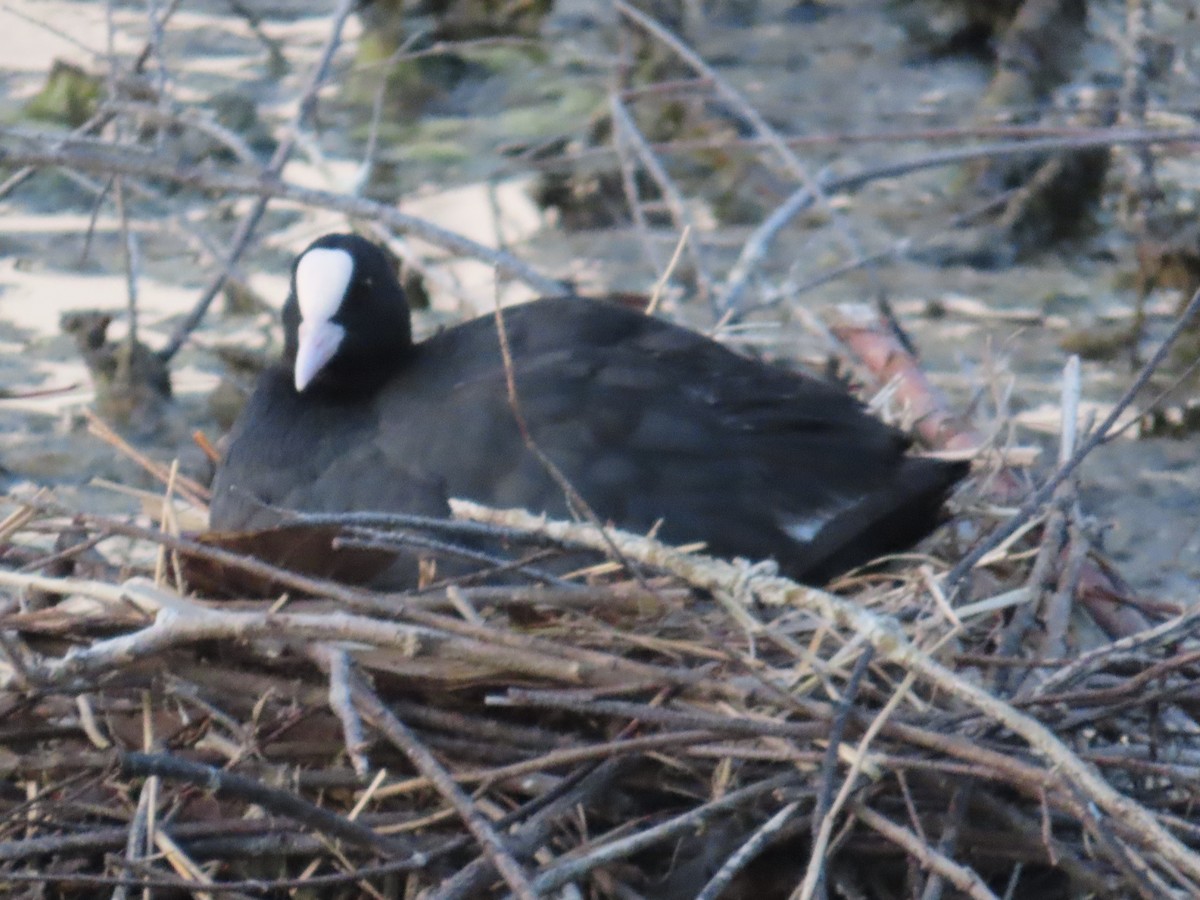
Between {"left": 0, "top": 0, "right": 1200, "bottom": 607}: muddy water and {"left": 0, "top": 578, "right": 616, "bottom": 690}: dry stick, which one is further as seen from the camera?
{"left": 0, "top": 0, "right": 1200, "bottom": 607}: muddy water

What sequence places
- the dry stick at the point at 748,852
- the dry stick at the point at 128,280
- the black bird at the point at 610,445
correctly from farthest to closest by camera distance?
1. the dry stick at the point at 128,280
2. the black bird at the point at 610,445
3. the dry stick at the point at 748,852

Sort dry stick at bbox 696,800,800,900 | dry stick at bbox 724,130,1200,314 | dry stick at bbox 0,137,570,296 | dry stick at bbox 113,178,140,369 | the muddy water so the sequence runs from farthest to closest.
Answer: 1. the muddy water
2. dry stick at bbox 113,178,140,369
3. dry stick at bbox 0,137,570,296
4. dry stick at bbox 724,130,1200,314
5. dry stick at bbox 696,800,800,900

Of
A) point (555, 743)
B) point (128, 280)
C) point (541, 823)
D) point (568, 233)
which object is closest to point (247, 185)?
point (128, 280)

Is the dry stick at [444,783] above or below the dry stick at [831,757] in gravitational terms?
below

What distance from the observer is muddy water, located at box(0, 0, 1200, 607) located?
4.38 m

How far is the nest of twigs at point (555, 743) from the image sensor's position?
6.40 feet

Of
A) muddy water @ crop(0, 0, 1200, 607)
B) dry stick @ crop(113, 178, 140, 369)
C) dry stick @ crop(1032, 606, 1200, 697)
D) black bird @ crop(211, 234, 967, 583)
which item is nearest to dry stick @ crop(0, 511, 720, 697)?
dry stick @ crop(1032, 606, 1200, 697)

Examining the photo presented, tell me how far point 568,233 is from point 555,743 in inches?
142

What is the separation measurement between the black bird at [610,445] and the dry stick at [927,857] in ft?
2.38

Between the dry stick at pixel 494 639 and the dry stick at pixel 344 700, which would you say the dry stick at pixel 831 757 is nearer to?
the dry stick at pixel 494 639

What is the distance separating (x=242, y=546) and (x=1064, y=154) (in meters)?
3.54

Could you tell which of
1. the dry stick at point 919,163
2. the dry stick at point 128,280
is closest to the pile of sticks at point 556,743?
the dry stick at point 919,163

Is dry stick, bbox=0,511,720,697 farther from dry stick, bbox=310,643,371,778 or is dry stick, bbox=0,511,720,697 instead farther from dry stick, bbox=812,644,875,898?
dry stick, bbox=812,644,875,898

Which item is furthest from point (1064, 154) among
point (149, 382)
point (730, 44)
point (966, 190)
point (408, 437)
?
point (408, 437)
